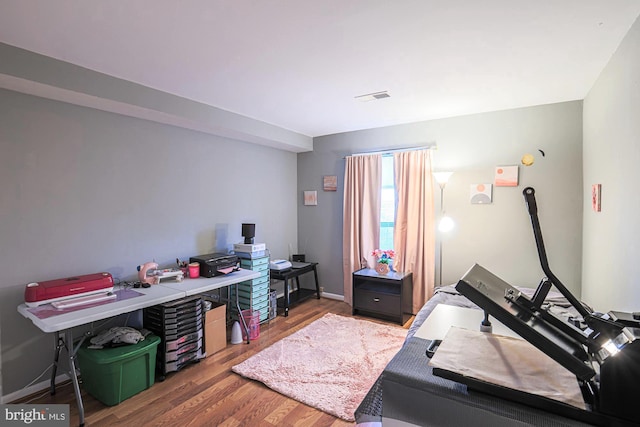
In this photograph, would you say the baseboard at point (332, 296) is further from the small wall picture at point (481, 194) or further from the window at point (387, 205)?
the small wall picture at point (481, 194)

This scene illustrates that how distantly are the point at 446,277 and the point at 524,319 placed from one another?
113 inches

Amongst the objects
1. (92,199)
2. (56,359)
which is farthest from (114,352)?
(92,199)

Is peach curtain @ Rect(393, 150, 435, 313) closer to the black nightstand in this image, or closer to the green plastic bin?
the black nightstand

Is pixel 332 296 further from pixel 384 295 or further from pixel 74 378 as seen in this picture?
pixel 74 378

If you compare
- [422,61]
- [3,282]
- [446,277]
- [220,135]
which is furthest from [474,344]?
[220,135]

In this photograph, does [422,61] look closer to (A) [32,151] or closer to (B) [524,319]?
(B) [524,319]

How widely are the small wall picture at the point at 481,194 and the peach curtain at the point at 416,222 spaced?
45 cm

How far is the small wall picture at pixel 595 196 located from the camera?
238 cm

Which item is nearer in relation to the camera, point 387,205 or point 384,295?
point 384,295

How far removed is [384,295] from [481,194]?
1.59 m

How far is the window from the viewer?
4.07 m

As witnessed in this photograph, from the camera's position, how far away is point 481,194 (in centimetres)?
345

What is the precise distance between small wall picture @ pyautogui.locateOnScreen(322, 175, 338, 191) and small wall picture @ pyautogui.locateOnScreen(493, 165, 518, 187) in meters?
2.00

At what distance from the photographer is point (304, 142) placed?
447 centimetres
